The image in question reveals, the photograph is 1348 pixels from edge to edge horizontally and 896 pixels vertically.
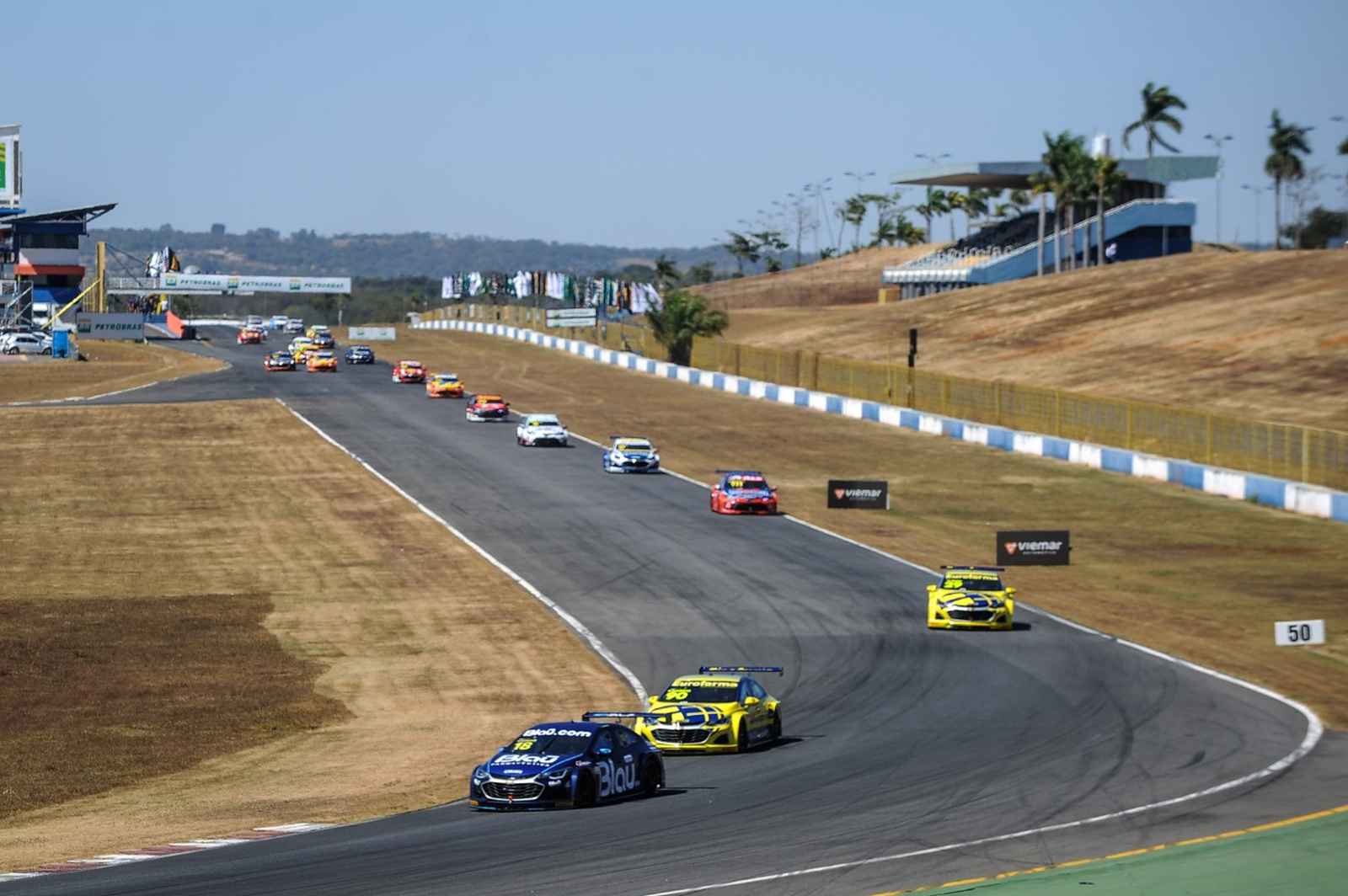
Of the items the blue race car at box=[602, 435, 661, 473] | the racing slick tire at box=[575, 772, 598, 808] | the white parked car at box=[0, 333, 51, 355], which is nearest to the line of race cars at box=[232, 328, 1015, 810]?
the racing slick tire at box=[575, 772, 598, 808]

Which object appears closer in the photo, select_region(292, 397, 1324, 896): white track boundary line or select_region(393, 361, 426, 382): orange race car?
select_region(292, 397, 1324, 896): white track boundary line

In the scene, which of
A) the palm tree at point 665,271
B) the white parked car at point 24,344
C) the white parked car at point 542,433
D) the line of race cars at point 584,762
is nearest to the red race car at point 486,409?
the white parked car at point 542,433

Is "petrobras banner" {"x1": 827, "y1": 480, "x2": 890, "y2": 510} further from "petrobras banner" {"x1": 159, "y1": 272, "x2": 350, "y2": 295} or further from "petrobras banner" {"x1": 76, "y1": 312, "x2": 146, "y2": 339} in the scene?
"petrobras banner" {"x1": 159, "y1": 272, "x2": 350, "y2": 295}

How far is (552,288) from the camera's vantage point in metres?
166

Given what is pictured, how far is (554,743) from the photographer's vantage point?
2353cm

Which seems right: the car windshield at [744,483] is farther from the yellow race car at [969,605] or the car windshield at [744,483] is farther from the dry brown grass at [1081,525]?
the yellow race car at [969,605]

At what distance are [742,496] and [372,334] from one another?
90.5 metres

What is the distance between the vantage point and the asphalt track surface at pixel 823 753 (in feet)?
61.9

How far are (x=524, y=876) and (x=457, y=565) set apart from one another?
1227 inches

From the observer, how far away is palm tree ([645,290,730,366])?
405 feet

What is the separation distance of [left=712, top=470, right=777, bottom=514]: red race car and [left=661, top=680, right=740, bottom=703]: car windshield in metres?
28.2

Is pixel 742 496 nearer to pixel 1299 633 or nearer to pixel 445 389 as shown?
pixel 1299 633

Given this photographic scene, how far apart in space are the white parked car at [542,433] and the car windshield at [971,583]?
115ft

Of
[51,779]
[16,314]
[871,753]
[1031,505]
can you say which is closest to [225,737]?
[51,779]
